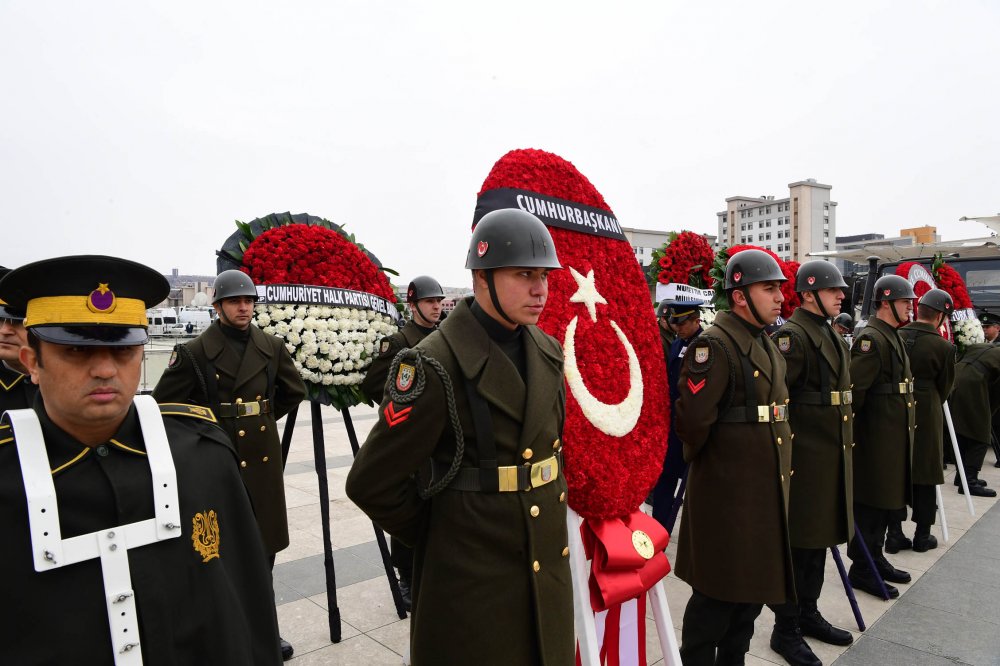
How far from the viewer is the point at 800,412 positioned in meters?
4.45

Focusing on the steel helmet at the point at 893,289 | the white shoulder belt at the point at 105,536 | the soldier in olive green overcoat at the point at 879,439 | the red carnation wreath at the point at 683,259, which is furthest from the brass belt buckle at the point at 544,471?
the steel helmet at the point at 893,289

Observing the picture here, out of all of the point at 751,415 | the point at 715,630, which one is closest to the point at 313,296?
the point at 751,415

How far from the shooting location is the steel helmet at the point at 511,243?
89.6 inches

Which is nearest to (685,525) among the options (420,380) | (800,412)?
(800,412)

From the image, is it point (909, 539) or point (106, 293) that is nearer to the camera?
point (106, 293)

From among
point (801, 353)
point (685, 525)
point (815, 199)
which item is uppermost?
point (815, 199)

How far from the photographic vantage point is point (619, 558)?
264 cm

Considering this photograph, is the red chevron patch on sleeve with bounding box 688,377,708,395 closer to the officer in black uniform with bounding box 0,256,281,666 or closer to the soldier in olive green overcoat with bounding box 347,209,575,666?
the soldier in olive green overcoat with bounding box 347,209,575,666

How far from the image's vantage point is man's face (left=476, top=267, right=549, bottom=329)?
7.59ft

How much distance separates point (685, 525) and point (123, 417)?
3.19m

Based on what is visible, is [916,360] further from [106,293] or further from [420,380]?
[106,293]

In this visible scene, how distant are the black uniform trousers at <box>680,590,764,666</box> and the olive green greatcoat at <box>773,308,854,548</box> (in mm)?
849

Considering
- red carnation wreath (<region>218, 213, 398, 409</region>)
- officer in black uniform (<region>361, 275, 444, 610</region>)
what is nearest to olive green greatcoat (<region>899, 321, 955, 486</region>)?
officer in black uniform (<region>361, 275, 444, 610</region>)

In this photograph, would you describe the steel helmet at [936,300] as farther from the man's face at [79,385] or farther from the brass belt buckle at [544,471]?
the man's face at [79,385]
